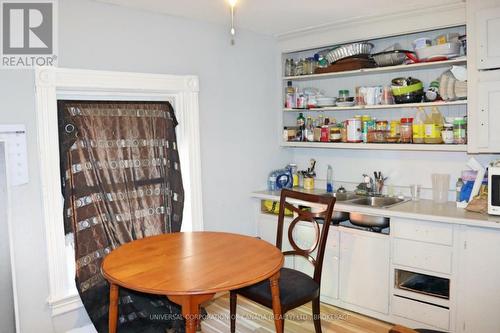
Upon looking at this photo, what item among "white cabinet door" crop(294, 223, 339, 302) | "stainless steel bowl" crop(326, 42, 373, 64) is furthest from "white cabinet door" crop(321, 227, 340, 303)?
"stainless steel bowl" crop(326, 42, 373, 64)

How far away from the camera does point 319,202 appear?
108 inches

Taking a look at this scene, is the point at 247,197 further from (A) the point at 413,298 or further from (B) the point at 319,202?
(A) the point at 413,298

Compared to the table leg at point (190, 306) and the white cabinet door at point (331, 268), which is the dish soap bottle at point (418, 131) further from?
the table leg at point (190, 306)

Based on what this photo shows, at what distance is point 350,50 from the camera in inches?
137

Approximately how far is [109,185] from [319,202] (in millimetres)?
1452

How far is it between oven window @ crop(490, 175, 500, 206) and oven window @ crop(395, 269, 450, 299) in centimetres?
64

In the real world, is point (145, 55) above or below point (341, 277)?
above

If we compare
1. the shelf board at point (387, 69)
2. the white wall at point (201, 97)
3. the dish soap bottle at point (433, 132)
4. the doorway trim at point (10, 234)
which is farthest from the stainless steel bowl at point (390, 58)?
the doorway trim at point (10, 234)

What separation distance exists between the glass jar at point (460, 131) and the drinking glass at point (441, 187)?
0.40 meters

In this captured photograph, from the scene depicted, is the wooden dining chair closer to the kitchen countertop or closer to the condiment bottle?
the kitchen countertop

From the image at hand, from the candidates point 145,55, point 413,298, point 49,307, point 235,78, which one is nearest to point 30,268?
point 49,307

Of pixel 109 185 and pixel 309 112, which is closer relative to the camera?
pixel 109 185

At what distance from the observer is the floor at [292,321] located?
9.79ft

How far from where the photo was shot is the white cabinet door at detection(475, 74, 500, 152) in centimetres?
271
